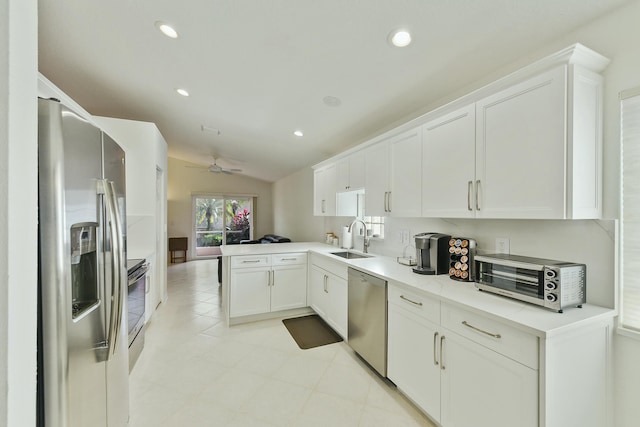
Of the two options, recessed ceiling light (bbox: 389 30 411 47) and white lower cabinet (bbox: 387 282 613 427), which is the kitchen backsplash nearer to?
white lower cabinet (bbox: 387 282 613 427)

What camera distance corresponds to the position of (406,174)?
92.9 inches

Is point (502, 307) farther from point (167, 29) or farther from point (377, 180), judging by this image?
point (167, 29)

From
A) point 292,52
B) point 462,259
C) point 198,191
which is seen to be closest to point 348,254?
point 462,259

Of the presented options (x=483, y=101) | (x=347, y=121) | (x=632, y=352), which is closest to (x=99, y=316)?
(x=483, y=101)

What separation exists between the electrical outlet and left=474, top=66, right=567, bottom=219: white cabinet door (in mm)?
350

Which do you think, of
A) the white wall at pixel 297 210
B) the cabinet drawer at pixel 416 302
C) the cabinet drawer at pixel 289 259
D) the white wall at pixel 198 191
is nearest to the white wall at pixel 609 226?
the cabinet drawer at pixel 416 302

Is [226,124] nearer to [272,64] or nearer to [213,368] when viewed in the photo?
[272,64]

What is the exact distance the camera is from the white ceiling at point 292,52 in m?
1.55

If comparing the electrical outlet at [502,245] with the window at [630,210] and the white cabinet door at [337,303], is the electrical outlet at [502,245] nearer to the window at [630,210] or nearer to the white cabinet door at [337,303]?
the window at [630,210]

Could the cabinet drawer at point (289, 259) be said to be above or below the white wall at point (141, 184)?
below

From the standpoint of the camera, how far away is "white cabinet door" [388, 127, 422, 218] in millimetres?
2227

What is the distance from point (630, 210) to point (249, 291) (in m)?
3.31

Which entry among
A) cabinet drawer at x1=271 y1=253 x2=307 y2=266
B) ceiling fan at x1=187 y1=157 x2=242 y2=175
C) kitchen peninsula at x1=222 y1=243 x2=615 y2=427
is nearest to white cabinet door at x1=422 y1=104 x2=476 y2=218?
kitchen peninsula at x1=222 y1=243 x2=615 y2=427

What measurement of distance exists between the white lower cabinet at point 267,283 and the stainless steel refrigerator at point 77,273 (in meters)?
1.82
